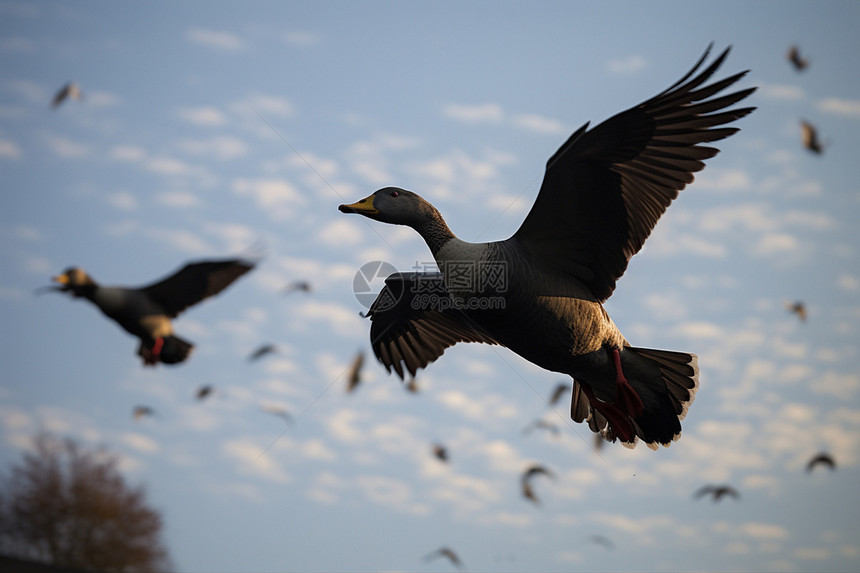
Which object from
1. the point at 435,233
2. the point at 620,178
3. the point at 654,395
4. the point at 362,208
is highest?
the point at 620,178

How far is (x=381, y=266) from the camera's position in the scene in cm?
702

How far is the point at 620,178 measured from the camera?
5.04 m

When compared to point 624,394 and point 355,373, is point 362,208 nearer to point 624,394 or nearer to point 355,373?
point 624,394

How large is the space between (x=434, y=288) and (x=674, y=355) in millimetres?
2026

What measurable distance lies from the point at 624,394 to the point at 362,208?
238cm

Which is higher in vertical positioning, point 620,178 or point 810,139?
point 810,139

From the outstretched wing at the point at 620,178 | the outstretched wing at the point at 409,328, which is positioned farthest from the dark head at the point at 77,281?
the outstretched wing at the point at 620,178

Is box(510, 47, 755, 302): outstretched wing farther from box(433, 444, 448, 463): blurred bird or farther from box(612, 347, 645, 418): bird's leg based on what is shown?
box(433, 444, 448, 463): blurred bird

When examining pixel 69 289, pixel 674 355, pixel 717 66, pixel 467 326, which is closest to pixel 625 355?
pixel 674 355

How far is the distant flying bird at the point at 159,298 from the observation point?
7.31 metres

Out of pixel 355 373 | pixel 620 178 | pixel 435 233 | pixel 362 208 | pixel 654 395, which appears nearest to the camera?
pixel 620 178

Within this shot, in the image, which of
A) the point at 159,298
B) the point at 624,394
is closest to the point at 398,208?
the point at 624,394

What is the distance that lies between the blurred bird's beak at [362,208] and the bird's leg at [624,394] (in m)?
2.05

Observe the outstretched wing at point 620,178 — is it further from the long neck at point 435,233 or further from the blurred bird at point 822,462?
the blurred bird at point 822,462
